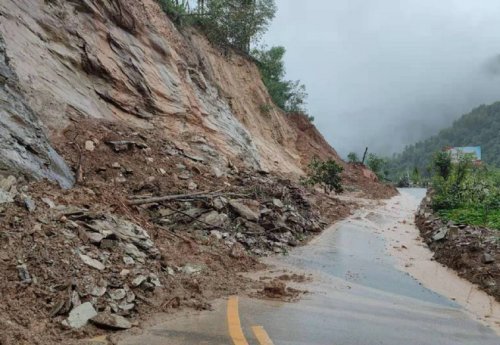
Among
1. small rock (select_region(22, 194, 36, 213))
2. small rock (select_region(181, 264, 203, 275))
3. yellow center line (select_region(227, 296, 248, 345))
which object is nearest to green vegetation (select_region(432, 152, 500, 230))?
small rock (select_region(181, 264, 203, 275))

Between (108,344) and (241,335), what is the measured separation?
1270 millimetres

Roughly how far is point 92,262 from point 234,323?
1755 millimetres

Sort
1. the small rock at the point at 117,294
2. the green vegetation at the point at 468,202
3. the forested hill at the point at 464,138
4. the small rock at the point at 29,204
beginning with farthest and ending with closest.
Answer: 1. the forested hill at the point at 464,138
2. the green vegetation at the point at 468,202
3. the small rock at the point at 29,204
4. the small rock at the point at 117,294

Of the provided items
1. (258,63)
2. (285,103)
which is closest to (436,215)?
(258,63)

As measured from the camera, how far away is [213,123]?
19734mm

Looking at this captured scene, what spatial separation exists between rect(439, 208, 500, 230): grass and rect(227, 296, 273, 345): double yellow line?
8290 millimetres

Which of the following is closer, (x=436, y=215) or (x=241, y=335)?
(x=241, y=335)

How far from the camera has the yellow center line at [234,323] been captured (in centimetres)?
428

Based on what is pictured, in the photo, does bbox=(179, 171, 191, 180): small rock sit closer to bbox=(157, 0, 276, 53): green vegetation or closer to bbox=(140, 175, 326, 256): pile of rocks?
bbox=(140, 175, 326, 256): pile of rocks

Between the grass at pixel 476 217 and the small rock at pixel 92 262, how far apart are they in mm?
9518

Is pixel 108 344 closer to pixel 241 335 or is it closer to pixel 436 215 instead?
pixel 241 335

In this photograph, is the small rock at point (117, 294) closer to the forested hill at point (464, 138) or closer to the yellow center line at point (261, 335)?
the yellow center line at point (261, 335)

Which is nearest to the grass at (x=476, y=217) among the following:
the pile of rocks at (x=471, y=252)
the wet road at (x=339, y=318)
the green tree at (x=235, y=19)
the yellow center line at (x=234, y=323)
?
the pile of rocks at (x=471, y=252)

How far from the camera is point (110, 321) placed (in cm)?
425
